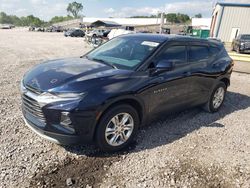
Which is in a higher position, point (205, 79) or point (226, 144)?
point (205, 79)

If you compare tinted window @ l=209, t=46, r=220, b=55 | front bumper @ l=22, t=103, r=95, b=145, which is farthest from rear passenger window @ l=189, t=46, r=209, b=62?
front bumper @ l=22, t=103, r=95, b=145

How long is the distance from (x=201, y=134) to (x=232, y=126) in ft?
3.03

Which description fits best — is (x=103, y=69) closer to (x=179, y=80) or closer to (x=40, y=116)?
(x=40, y=116)

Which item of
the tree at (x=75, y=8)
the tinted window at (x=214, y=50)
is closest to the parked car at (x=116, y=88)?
the tinted window at (x=214, y=50)

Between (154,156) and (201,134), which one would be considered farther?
(201,134)

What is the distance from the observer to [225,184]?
3225 mm

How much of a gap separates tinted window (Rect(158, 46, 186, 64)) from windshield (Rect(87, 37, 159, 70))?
226mm

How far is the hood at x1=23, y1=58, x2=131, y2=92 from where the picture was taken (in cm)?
322

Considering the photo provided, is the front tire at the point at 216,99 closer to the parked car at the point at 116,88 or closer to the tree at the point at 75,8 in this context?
the parked car at the point at 116,88

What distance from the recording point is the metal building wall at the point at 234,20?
24.8 m

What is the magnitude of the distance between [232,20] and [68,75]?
26.0 m

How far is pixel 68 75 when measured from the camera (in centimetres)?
345

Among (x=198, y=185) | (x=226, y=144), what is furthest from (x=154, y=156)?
(x=226, y=144)

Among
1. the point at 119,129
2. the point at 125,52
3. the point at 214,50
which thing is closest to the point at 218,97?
the point at 214,50
